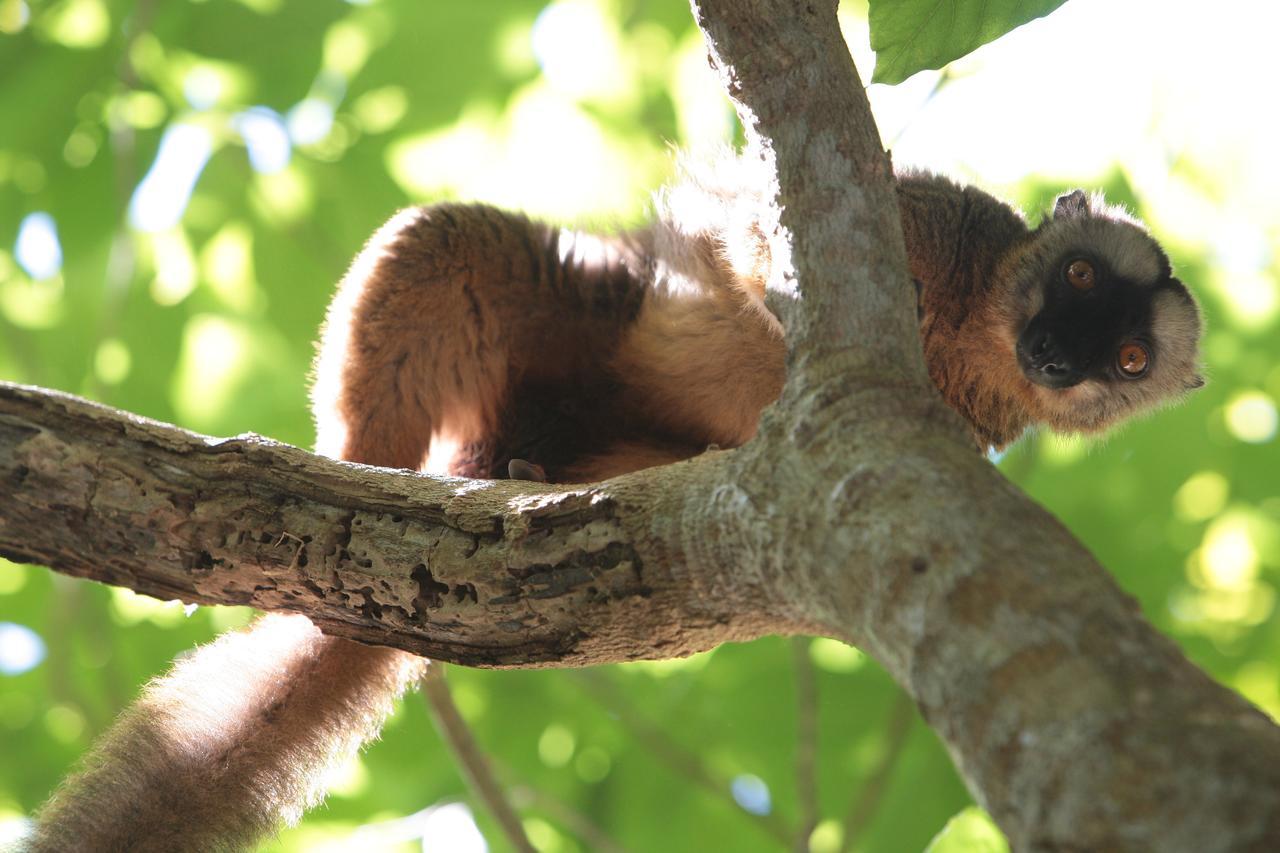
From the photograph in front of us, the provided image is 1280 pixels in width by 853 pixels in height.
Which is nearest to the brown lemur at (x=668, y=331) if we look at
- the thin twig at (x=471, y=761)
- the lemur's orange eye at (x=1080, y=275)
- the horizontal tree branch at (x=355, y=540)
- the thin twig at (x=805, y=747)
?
the lemur's orange eye at (x=1080, y=275)

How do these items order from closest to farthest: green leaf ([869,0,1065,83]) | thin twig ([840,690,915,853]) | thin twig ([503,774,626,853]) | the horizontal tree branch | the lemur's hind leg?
the horizontal tree branch, green leaf ([869,0,1065,83]), the lemur's hind leg, thin twig ([840,690,915,853]), thin twig ([503,774,626,853])

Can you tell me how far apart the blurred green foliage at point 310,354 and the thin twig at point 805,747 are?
1.81 ft

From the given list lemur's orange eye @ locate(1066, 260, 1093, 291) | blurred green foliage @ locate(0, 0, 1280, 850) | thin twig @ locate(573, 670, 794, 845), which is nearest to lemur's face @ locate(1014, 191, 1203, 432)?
lemur's orange eye @ locate(1066, 260, 1093, 291)

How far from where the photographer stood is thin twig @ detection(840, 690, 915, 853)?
495 centimetres

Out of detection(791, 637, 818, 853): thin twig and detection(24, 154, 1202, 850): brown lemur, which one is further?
detection(791, 637, 818, 853): thin twig

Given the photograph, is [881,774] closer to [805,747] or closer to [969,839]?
[805,747]

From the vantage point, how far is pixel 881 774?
5.06m

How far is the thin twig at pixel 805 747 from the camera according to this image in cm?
441

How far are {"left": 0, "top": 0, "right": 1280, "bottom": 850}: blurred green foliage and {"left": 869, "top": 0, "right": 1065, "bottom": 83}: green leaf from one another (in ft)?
8.76

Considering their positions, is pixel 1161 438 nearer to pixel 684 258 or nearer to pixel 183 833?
pixel 684 258

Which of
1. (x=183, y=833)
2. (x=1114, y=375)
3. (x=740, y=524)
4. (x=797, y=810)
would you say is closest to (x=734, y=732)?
(x=797, y=810)

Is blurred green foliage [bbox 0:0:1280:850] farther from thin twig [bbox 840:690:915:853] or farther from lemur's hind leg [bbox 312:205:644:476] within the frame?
lemur's hind leg [bbox 312:205:644:476]

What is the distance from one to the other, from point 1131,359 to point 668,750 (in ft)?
9.38

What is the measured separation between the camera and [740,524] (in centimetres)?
213
